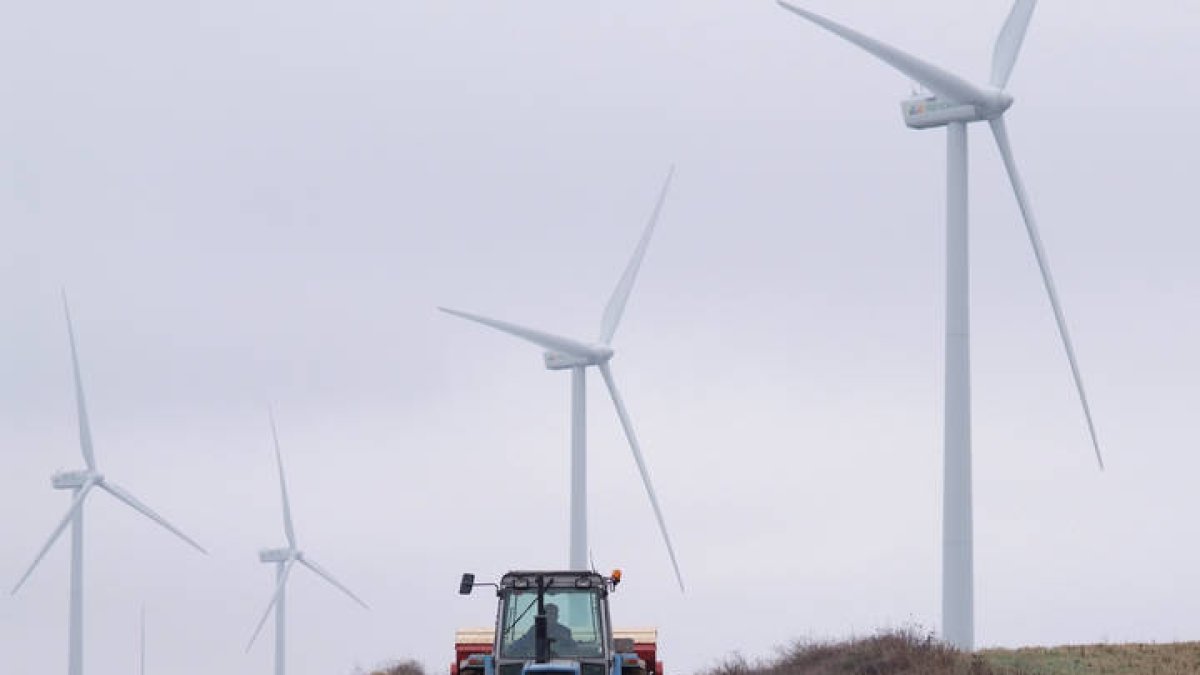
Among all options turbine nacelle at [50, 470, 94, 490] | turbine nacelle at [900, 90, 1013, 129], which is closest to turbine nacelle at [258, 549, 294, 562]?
turbine nacelle at [50, 470, 94, 490]

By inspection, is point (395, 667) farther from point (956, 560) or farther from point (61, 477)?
point (61, 477)

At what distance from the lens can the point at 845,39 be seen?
5209cm

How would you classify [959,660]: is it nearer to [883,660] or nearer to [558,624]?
[883,660]

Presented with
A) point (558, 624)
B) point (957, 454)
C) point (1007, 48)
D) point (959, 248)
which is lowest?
point (558, 624)

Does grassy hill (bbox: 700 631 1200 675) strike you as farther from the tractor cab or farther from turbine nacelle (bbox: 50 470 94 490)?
turbine nacelle (bbox: 50 470 94 490)

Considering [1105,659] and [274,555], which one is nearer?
[1105,659]

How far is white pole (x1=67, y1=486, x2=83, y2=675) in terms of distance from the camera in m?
82.3

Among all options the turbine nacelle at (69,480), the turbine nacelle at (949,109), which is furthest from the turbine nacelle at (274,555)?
the turbine nacelle at (949,109)

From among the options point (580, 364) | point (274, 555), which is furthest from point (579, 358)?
point (274, 555)

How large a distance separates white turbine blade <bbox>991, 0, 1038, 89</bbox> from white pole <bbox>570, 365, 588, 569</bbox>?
2250 cm

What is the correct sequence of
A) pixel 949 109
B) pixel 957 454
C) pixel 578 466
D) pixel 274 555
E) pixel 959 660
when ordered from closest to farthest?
A: pixel 959 660 → pixel 957 454 → pixel 949 109 → pixel 578 466 → pixel 274 555

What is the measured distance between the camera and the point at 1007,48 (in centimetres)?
5581

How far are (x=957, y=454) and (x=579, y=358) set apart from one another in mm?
24737

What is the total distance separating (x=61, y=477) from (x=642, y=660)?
59.4 m
